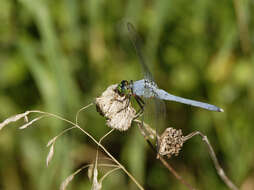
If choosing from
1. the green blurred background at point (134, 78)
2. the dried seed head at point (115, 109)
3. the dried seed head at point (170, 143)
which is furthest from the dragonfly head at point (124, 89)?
the green blurred background at point (134, 78)

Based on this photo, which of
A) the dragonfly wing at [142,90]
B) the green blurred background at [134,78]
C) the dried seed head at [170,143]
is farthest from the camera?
the green blurred background at [134,78]

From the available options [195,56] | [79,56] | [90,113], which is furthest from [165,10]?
[90,113]

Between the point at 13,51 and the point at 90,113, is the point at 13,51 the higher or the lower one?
the higher one

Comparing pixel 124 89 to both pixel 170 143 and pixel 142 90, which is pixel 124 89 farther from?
pixel 170 143

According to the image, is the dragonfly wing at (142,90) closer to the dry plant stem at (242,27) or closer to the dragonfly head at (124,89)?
the dragonfly head at (124,89)

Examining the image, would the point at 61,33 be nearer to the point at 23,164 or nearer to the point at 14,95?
the point at 14,95

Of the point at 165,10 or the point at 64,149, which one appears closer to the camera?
the point at 64,149
